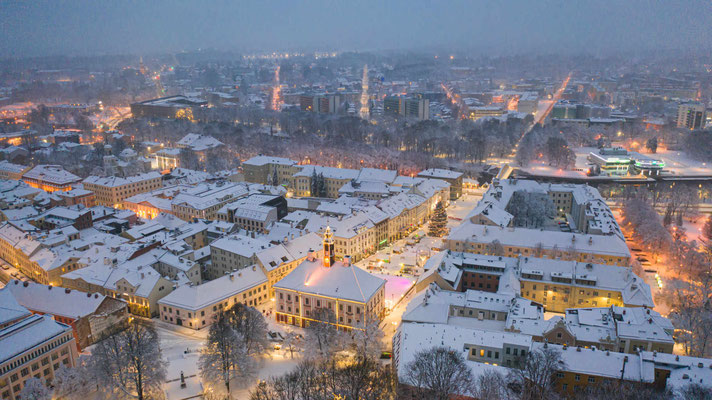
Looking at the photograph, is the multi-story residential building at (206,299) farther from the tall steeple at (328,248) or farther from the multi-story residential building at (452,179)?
the multi-story residential building at (452,179)

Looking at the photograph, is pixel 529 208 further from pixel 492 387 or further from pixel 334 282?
pixel 492 387

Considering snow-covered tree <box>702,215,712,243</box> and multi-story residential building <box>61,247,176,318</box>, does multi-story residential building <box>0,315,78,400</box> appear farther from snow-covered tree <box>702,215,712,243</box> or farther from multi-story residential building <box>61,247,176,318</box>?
snow-covered tree <box>702,215,712,243</box>

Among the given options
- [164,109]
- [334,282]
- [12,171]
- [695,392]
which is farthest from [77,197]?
[164,109]

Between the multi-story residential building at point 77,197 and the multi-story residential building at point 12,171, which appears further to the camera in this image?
the multi-story residential building at point 12,171

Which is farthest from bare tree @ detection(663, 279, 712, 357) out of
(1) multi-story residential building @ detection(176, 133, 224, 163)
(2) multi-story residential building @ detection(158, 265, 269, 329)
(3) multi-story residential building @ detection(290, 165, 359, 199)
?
(1) multi-story residential building @ detection(176, 133, 224, 163)

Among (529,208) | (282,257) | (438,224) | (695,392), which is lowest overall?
(438,224)

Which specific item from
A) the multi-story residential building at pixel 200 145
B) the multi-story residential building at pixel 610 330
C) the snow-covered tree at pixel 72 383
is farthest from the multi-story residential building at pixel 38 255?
the multi-story residential building at pixel 200 145

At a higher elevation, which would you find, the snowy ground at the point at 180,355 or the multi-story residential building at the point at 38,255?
the multi-story residential building at the point at 38,255
